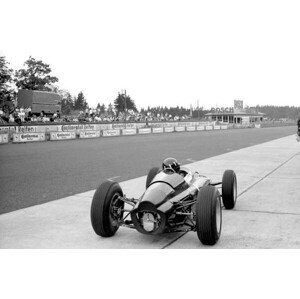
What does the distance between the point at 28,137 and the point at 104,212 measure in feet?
78.4

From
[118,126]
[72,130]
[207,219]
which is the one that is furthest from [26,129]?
[207,219]

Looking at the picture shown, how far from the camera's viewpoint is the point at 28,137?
28.1 metres

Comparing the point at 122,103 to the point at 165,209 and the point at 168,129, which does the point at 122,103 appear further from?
the point at 165,209

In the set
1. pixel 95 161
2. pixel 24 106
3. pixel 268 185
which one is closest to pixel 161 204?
pixel 268 185

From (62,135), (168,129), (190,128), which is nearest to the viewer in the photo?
(62,135)

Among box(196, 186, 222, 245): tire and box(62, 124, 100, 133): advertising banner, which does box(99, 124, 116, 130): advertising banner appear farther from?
box(196, 186, 222, 245): tire

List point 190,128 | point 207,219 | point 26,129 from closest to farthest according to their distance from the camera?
point 207,219, point 26,129, point 190,128

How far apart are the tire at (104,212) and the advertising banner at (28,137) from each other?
22.6 m

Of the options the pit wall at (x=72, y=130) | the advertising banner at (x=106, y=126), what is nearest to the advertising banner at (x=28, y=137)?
the pit wall at (x=72, y=130)

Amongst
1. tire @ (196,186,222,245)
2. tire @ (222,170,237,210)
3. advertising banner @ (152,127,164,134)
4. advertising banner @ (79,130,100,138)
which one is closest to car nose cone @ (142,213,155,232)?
tire @ (196,186,222,245)

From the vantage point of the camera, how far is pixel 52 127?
32.4 metres
